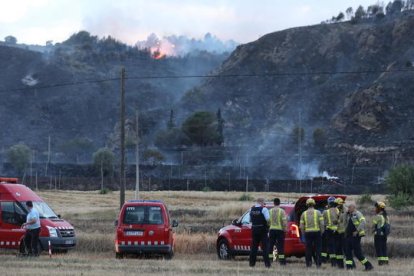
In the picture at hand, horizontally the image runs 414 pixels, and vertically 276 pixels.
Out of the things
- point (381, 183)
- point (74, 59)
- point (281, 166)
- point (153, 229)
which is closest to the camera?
point (153, 229)

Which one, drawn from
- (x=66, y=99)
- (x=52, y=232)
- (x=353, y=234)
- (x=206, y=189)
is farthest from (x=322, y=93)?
(x=353, y=234)

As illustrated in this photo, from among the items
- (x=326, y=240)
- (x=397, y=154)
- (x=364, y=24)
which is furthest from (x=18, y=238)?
(x=364, y=24)

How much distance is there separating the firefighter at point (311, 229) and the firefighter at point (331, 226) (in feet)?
1.16

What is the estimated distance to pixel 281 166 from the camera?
107 metres

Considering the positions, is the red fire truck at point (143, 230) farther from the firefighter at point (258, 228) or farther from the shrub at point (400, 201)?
the shrub at point (400, 201)

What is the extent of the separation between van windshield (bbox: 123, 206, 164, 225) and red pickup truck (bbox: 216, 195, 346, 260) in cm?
215

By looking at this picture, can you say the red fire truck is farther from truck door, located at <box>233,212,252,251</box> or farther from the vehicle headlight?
the vehicle headlight

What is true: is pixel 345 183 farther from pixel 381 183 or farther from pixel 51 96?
pixel 51 96

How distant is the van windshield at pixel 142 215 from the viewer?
26016 millimetres

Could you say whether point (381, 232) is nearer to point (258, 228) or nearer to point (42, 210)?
point (258, 228)

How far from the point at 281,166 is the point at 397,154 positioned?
14.5 metres

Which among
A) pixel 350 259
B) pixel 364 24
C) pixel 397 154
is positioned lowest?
pixel 350 259

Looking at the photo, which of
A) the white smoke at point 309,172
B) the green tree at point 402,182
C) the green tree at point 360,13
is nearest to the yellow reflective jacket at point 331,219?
the green tree at point 402,182

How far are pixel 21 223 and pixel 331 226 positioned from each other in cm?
1038
